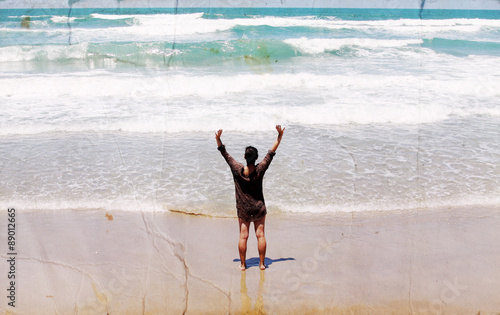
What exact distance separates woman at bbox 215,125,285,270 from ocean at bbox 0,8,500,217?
4.55 ft

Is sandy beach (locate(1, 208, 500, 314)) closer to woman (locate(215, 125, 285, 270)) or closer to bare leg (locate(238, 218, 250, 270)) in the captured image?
bare leg (locate(238, 218, 250, 270))

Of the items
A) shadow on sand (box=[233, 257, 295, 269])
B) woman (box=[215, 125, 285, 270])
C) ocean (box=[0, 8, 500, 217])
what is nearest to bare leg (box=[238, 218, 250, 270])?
woman (box=[215, 125, 285, 270])

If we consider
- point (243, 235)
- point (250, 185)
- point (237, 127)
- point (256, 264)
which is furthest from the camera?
point (237, 127)

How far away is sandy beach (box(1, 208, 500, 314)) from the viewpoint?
3.27 meters

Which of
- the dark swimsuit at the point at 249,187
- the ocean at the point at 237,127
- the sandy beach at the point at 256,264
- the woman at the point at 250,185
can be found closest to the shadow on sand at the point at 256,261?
the sandy beach at the point at 256,264

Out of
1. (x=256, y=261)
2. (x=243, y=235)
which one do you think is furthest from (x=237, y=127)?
(x=243, y=235)

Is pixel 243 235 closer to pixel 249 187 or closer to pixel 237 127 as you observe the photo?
pixel 249 187

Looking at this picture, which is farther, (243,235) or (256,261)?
(256,261)

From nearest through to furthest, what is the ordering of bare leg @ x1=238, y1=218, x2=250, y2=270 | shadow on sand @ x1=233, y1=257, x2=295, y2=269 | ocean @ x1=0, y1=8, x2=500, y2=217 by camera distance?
bare leg @ x1=238, y1=218, x2=250, y2=270
shadow on sand @ x1=233, y1=257, x2=295, y2=269
ocean @ x1=0, y1=8, x2=500, y2=217

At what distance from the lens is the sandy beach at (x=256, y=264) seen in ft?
10.7

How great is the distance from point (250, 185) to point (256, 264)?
86cm

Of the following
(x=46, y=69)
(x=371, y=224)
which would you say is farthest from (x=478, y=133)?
(x=46, y=69)

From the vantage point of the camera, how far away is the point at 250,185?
3352mm

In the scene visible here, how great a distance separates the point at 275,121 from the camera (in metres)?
8.77
